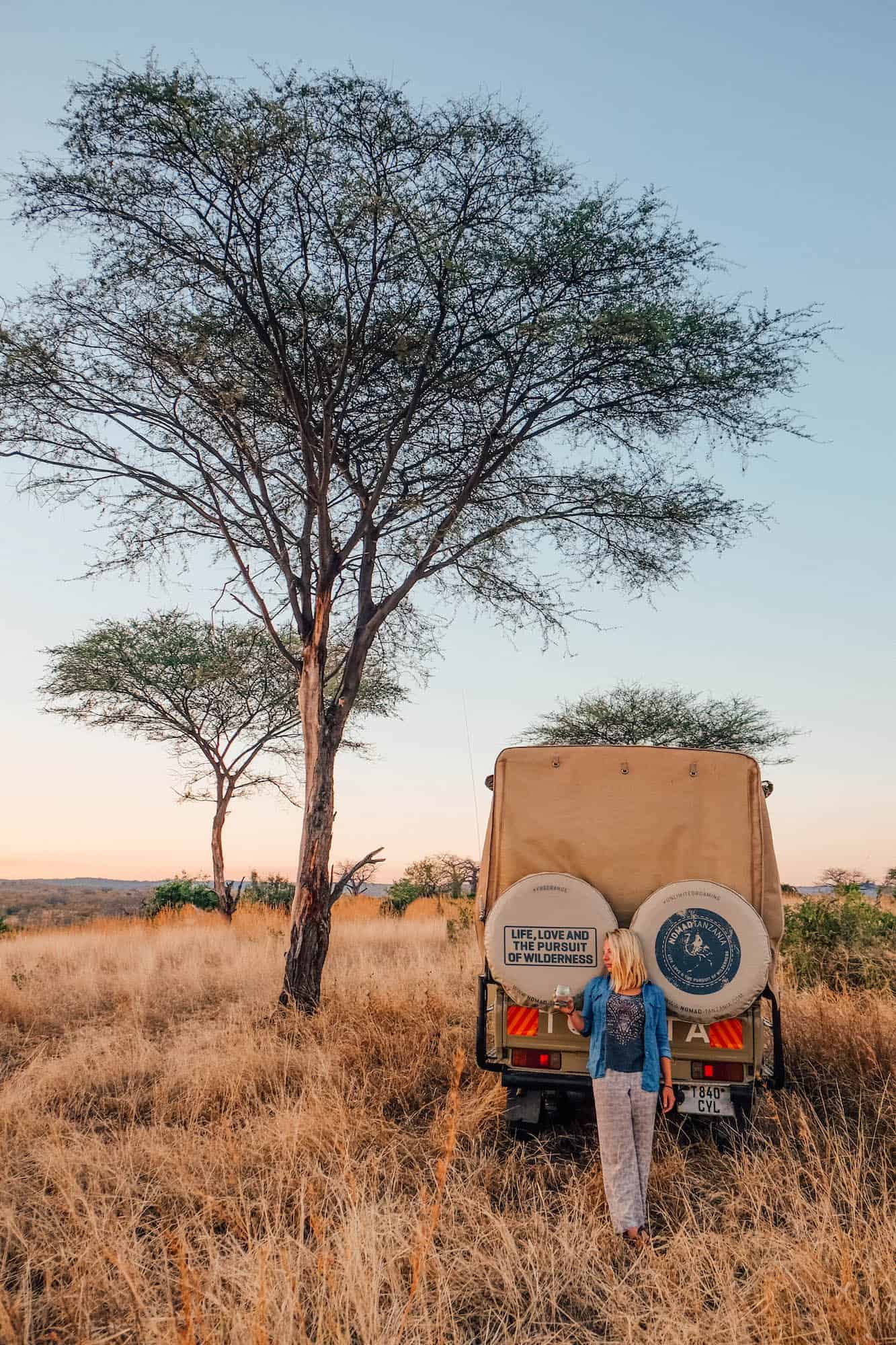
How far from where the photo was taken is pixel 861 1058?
6.42 m

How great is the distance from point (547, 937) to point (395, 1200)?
58.7 inches

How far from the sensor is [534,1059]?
5.25 metres

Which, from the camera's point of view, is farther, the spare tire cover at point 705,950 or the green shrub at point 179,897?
the green shrub at point 179,897

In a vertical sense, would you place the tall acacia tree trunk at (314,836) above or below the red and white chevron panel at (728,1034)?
above

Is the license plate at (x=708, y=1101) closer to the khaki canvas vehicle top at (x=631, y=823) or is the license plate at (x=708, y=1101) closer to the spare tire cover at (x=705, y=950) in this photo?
the spare tire cover at (x=705, y=950)

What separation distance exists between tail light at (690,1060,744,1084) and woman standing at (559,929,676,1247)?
0.66m

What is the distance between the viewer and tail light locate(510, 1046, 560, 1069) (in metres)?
5.22

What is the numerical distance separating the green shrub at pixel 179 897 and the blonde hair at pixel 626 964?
19504 millimetres

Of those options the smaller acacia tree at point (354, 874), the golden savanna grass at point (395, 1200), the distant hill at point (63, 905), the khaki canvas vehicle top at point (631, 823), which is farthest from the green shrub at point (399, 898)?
the khaki canvas vehicle top at point (631, 823)

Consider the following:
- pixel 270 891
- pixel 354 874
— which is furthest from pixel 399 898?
pixel 354 874

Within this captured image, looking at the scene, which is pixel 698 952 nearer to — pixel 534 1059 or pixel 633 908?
pixel 633 908

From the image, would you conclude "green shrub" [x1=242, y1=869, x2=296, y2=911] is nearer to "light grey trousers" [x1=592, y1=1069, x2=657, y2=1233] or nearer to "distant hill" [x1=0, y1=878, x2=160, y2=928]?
"distant hill" [x1=0, y1=878, x2=160, y2=928]

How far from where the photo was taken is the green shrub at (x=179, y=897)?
22.9 meters

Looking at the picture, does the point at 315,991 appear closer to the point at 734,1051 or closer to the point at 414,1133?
the point at 414,1133
